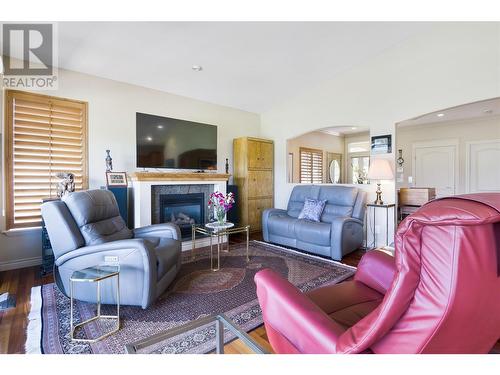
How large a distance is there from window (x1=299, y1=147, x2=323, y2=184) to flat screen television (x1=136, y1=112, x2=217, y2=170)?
8.59ft

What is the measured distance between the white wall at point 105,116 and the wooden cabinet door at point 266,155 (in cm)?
150

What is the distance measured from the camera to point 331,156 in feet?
24.8

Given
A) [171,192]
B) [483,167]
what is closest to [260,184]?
[171,192]

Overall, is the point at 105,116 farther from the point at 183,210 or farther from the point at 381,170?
the point at 381,170

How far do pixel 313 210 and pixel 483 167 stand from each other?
159 inches

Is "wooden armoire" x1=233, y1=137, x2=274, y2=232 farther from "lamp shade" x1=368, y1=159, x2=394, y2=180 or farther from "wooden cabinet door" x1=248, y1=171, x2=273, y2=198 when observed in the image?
"lamp shade" x1=368, y1=159, x2=394, y2=180

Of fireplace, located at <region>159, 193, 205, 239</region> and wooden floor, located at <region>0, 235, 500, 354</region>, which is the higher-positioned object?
fireplace, located at <region>159, 193, 205, 239</region>

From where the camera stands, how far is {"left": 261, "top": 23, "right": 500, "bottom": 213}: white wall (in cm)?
320

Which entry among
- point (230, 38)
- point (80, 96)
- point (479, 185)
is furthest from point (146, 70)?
point (479, 185)

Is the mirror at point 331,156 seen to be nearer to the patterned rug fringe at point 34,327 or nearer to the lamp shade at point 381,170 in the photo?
the lamp shade at point 381,170

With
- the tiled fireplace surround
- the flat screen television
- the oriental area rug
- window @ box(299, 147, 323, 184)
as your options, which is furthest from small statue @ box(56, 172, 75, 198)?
window @ box(299, 147, 323, 184)

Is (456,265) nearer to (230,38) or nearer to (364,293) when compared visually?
(364,293)

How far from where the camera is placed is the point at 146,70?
380cm
